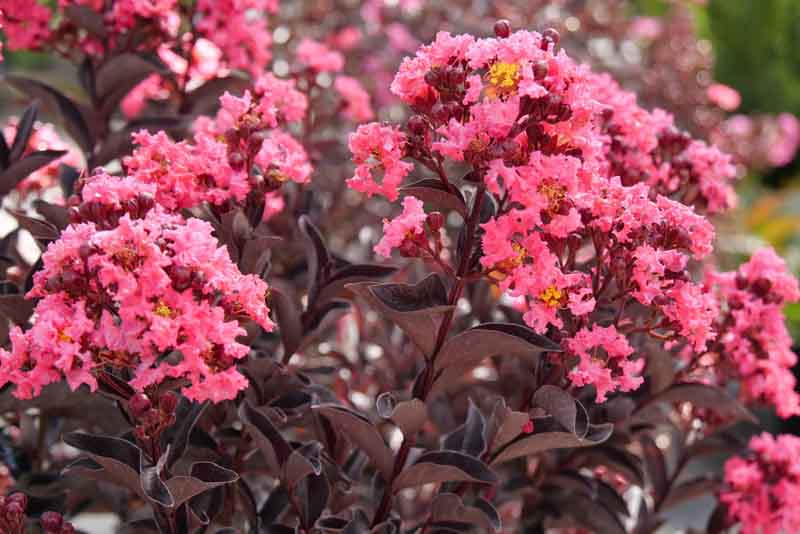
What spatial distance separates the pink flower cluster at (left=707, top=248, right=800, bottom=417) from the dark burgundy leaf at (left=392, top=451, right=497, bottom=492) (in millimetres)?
418

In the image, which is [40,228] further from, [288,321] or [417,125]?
[417,125]

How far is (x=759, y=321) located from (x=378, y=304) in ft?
1.88

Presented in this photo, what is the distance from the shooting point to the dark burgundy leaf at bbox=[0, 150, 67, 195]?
1.18 meters

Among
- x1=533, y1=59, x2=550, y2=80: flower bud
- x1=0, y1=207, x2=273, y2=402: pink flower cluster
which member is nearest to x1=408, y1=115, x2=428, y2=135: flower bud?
x1=533, y1=59, x2=550, y2=80: flower bud

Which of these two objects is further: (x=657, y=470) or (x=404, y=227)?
(x=657, y=470)

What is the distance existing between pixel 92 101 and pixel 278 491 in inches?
26.2

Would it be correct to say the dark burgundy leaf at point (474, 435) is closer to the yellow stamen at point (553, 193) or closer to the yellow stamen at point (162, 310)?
the yellow stamen at point (553, 193)

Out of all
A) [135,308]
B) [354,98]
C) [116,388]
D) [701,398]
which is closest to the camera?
[135,308]

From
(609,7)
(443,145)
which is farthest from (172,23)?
(609,7)

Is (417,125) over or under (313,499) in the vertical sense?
over

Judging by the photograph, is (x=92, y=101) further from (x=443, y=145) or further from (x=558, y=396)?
(x=558, y=396)

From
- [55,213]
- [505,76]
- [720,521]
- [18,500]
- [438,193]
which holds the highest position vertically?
[505,76]

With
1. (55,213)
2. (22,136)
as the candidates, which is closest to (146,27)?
(22,136)

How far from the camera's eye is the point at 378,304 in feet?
3.03
